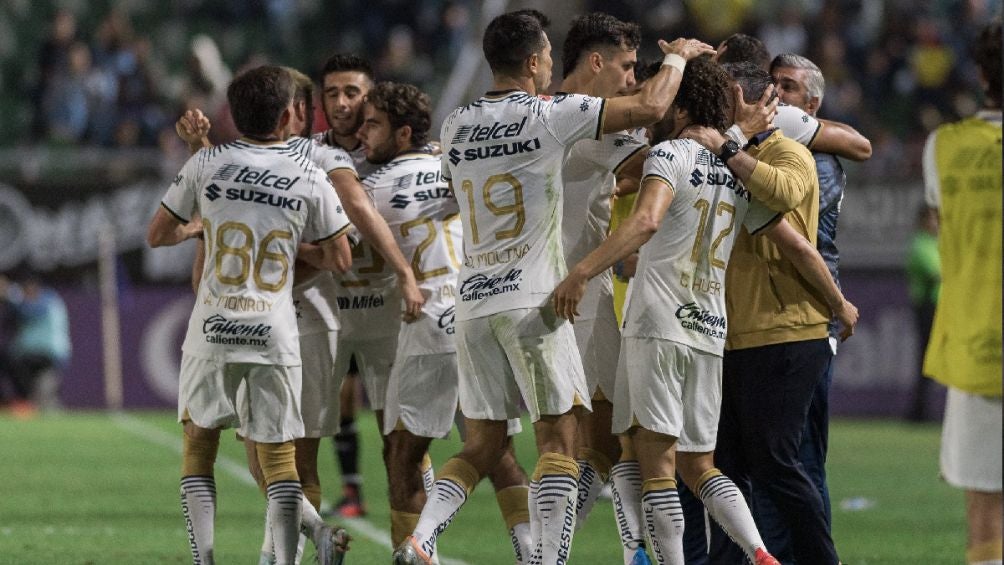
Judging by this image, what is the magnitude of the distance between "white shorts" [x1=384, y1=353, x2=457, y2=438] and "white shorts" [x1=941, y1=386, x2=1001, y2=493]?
2855 millimetres

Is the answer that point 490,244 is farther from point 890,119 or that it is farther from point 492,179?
point 890,119

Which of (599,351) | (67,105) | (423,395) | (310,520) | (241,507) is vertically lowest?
(241,507)

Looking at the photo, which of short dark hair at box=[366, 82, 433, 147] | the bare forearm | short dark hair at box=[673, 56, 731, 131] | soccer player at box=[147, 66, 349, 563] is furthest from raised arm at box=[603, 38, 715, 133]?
short dark hair at box=[366, 82, 433, 147]

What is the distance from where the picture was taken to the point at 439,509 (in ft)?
22.1

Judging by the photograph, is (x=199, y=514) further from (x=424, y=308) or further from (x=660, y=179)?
(x=660, y=179)

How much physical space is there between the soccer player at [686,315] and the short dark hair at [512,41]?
27.4 inches

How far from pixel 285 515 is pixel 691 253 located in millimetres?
2137

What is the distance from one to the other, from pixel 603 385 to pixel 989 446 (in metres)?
2.41

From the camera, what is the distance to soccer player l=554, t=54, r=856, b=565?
675cm

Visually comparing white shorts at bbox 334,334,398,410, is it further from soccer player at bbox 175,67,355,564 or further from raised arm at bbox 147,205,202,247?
raised arm at bbox 147,205,202,247

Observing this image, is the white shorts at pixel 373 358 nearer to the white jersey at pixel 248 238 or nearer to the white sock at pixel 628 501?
the white jersey at pixel 248 238

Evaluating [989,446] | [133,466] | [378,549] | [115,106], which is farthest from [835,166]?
[115,106]

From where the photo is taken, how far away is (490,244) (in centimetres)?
687

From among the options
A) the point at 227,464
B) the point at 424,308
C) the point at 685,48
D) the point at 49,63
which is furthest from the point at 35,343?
the point at 685,48
